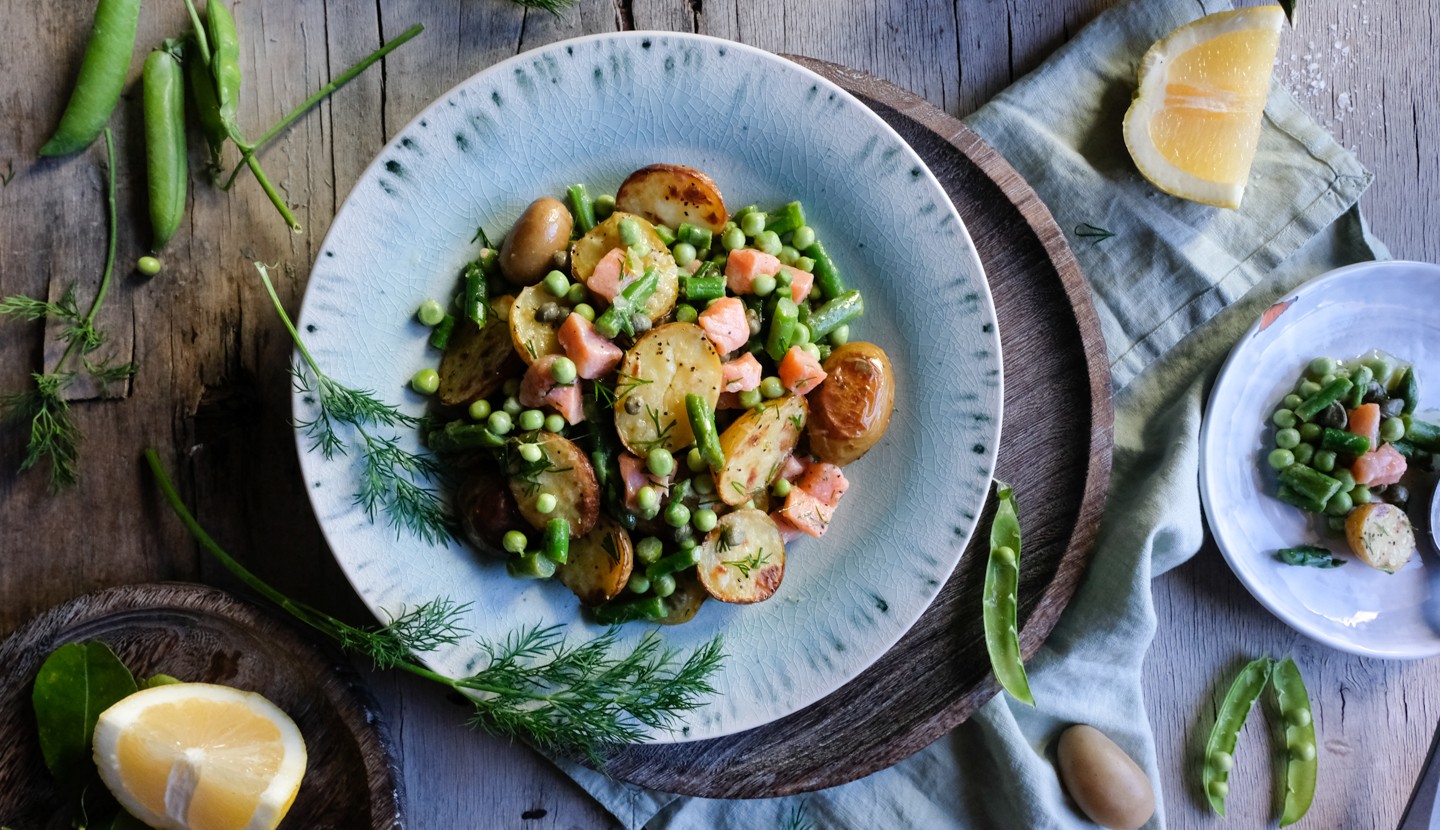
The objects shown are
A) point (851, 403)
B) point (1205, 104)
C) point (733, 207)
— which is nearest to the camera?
point (851, 403)

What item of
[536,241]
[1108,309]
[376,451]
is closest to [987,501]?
[1108,309]

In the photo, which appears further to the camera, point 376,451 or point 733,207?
point 733,207

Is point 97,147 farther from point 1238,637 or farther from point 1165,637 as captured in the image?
point 1238,637

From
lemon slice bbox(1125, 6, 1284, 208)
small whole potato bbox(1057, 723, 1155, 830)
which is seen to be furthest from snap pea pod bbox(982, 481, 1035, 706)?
lemon slice bbox(1125, 6, 1284, 208)

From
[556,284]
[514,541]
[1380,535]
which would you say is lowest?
[1380,535]

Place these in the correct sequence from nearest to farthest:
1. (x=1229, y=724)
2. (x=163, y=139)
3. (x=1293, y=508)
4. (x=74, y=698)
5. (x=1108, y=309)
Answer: (x=74, y=698) < (x=163, y=139) < (x=1108, y=309) < (x=1293, y=508) < (x=1229, y=724)

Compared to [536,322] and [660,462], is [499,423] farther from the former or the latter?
[660,462]

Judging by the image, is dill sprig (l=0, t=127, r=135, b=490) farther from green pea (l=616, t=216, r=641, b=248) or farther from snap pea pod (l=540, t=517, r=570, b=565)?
green pea (l=616, t=216, r=641, b=248)

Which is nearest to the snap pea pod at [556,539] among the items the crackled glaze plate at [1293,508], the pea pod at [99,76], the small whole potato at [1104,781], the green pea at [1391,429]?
the small whole potato at [1104,781]
